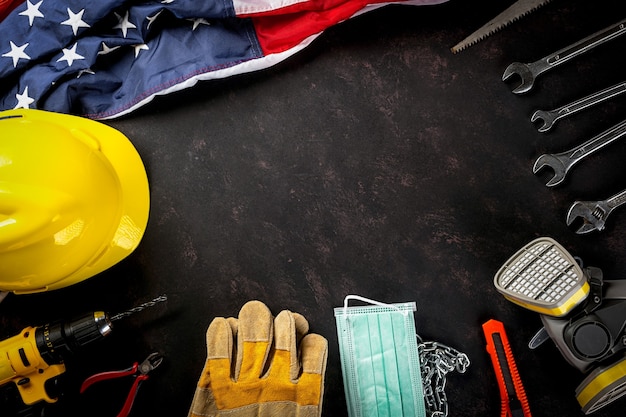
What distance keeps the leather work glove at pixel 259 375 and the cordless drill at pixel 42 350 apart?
0.79 feet

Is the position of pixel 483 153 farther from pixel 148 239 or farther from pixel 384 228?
pixel 148 239

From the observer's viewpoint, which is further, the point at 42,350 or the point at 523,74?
the point at 523,74

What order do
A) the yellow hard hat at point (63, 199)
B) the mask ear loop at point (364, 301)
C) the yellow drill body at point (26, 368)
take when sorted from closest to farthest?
the yellow hard hat at point (63, 199)
the yellow drill body at point (26, 368)
the mask ear loop at point (364, 301)

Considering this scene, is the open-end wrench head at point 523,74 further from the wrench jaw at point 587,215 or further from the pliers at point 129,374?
the pliers at point 129,374

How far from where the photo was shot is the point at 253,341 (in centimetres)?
110

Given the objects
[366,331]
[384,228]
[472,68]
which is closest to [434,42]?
[472,68]

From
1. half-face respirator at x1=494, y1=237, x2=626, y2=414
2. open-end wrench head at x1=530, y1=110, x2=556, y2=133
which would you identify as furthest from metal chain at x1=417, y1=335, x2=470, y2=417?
open-end wrench head at x1=530, y1=110, x2=556, y2=133

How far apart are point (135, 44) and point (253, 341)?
716 millimetres

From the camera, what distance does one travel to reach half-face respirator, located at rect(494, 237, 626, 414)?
1.08 metres

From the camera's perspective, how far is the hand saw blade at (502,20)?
1.25 meters

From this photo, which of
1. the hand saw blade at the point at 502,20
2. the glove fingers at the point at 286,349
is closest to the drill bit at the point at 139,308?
the glove fingers at the point at 286,349

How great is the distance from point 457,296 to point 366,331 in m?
0.23

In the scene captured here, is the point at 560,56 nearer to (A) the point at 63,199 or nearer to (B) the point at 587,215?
(B) the point at 587,215

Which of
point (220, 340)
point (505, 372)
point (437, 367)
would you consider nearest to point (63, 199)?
point (220, 340)
